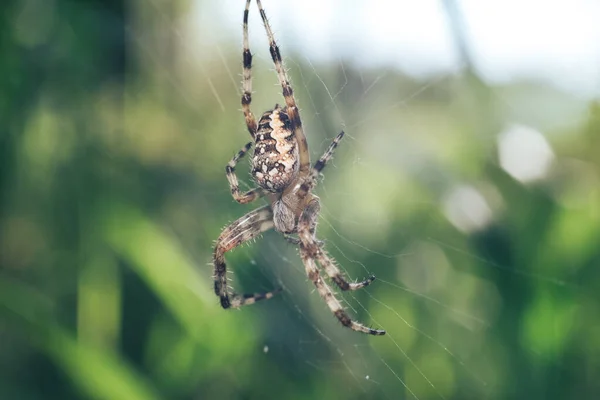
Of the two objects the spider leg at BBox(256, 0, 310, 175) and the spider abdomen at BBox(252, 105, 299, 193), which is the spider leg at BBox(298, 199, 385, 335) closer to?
the spider abdomen at BBox(252, 105, 299, 193)

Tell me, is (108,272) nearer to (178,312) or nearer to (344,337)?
(178,312)

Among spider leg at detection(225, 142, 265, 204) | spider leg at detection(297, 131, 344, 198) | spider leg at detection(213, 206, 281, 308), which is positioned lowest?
spider leg at detection(297, 131, 344, 198)

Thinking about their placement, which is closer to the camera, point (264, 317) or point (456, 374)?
point (456, 374)

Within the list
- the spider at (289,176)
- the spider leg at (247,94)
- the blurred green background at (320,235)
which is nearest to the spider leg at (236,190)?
the spider at (289,176)

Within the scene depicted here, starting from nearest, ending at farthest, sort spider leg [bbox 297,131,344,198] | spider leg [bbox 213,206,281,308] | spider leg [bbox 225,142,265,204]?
spider leg [bbox 297,131,344,198]
spider leg [bbox 225,142,265,204]
spider leg [bbox 213,206,281,308]

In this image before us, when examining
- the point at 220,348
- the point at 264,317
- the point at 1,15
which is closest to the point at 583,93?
the point at 264,317

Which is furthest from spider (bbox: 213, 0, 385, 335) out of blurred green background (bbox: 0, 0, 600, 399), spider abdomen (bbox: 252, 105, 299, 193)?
blurred green background (bbox: 0, 0, 600, 399)

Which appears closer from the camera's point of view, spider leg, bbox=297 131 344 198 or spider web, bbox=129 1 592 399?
spider leg, bbox=297 131 344 198
